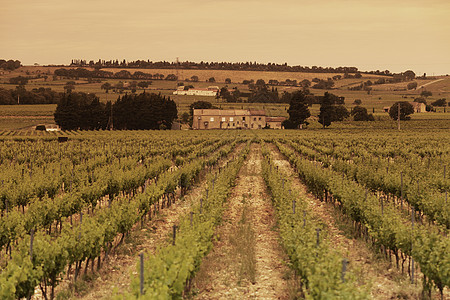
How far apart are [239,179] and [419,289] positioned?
18.4m

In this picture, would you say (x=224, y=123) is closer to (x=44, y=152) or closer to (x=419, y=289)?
(x=44, y=152)

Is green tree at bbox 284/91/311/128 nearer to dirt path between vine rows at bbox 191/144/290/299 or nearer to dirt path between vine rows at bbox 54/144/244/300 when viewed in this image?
dirt path between vine rows at bbox 54/144/244/300

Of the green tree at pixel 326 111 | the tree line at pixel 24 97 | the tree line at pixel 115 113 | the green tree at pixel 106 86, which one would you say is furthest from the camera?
the green tree at pixel 106 86

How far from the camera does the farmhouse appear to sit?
375ft

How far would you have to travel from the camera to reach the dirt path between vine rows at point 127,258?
10.3 m

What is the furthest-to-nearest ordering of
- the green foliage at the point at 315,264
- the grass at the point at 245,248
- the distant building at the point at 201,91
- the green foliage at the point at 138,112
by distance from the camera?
the distant building at the point at 201,91 < the green foliage at the point at 138,112 < the grass at the point at 245,248 < the green foliage at the point at 315,264

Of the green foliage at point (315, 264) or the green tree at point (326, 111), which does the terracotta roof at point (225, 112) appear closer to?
the green tree at point (326, 111)

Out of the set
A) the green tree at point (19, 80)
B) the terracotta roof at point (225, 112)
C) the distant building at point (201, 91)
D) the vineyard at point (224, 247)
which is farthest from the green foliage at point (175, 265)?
the green tree at point (19, 80)

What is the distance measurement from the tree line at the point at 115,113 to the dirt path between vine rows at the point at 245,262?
254 ft

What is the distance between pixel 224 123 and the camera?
4611 inches

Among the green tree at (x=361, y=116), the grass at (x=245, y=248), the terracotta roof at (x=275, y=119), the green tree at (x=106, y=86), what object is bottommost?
the grass at (x=245, y=248)

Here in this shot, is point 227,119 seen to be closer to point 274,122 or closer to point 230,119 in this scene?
point 230,119

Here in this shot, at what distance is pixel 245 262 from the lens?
1173cm

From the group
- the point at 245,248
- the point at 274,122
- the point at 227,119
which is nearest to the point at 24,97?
the point at 227,119
